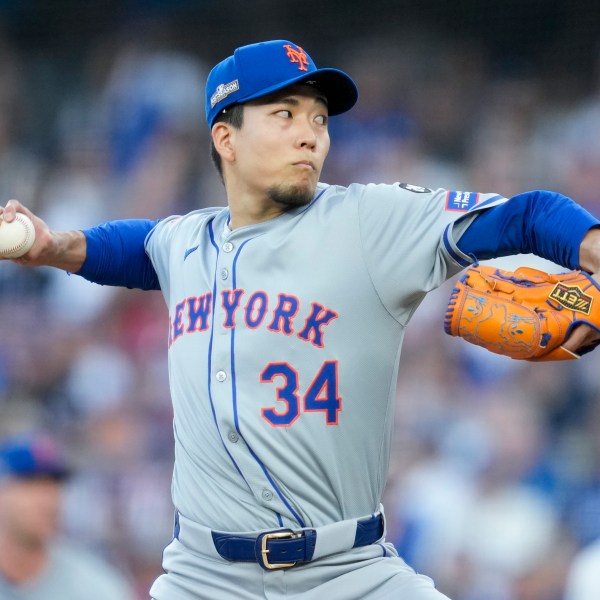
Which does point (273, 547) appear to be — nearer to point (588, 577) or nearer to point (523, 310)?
point (523, 310)

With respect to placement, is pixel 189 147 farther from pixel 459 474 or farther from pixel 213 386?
pixel 213 386

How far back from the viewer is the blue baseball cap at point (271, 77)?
2812 millimetres

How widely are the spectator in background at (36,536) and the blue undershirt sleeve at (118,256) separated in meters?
0.87

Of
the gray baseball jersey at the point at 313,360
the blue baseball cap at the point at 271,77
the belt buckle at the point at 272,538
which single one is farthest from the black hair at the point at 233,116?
the belt buckle at the point at 272,538

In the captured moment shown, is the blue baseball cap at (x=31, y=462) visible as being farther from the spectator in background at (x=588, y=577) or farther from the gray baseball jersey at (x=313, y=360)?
the spectator in background at (x=588, y=577)

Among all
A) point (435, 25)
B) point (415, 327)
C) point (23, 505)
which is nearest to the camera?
point (23, 505)

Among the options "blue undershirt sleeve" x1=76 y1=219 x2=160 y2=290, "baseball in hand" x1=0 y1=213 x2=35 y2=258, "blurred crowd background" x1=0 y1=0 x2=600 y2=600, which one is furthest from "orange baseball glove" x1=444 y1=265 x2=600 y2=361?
"blurred crowd background" x1=0 y1=0 x2=600 y2=600

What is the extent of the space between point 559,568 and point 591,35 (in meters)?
3.29

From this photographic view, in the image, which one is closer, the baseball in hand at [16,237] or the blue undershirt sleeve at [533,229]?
the blue undershirt sleeve at [533,229]

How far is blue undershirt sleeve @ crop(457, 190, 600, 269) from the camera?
242 cm

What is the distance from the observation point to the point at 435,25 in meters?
7.30

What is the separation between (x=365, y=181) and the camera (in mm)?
6957

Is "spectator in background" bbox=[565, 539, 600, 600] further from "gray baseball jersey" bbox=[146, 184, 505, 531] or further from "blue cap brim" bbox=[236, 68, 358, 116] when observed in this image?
"blue cap brim" bbox=[236, 68, 358, 116]

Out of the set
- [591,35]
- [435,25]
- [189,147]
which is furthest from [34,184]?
[591,35]
